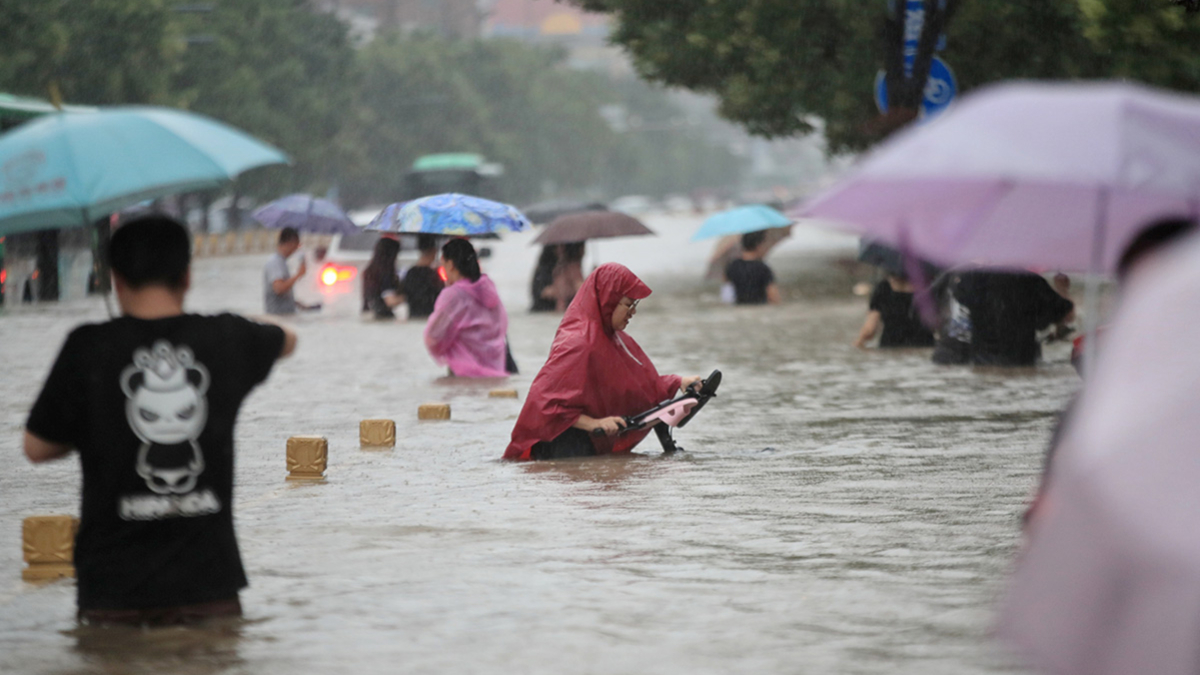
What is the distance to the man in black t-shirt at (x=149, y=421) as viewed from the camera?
17.0 feet

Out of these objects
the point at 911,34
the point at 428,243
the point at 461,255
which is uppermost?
the point at 911,34

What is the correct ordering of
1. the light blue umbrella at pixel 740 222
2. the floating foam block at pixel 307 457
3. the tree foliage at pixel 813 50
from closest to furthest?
1. the floating foam block at pixel 307 457
2. the tree foliage at pixel 813 50
3. the light blue umbrella at pixel 740 222

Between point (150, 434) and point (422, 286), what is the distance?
16.9 metres

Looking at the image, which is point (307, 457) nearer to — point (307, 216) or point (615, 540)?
point (615, 540)

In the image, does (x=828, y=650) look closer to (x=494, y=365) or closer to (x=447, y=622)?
(x=447, y=622)

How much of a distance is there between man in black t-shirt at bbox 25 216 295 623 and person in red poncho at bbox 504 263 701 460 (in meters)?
4.25

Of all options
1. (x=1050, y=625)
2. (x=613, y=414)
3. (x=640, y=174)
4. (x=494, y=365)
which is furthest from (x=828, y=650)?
(x=640, y=174)

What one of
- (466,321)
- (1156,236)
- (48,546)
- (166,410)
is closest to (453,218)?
(466,321)

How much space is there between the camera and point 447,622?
5793 millimetres

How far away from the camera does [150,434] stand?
521 centimetres

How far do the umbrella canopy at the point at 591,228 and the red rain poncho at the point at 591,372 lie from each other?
11.2m

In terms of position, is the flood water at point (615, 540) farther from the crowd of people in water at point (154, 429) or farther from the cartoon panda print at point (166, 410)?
the cartoon panda print at point (166, 410)

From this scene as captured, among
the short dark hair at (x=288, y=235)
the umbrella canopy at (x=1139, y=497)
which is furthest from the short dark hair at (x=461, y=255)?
the umbrella canopy at (x=1139, y=497)

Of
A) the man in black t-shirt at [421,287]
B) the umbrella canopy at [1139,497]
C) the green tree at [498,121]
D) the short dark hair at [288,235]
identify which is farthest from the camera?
the green tree at [498,121]
